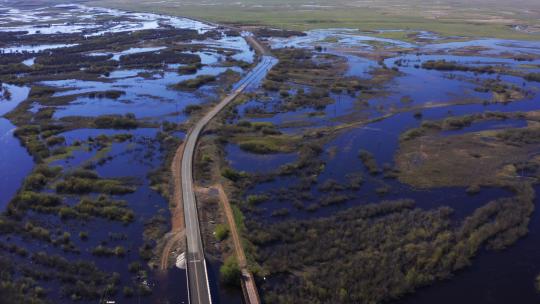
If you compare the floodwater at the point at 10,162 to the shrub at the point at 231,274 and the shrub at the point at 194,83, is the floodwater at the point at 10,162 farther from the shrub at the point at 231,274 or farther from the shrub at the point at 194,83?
the shrub at the point at 194,83

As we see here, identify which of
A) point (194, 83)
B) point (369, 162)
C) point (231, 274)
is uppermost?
point (194, 83)

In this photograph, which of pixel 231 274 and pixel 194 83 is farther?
pixel 194 83

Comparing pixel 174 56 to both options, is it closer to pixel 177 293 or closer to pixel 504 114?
pixel 504 114

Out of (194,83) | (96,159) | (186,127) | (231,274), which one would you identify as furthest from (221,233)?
(194,83)

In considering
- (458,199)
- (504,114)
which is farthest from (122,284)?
(504,114)

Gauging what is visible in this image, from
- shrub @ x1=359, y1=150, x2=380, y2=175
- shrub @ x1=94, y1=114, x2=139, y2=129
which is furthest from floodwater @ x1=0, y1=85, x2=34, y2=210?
shrub @ x1=359, y1=150, x2=380, y2=175

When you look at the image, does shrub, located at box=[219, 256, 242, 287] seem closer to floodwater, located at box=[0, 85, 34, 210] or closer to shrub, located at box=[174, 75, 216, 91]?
floodwater, located at box=[0, 85, 34, 210]

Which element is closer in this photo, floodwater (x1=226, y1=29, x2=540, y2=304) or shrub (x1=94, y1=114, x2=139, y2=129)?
floodwater (x1=226, y1=29, x2=540, y2=304)

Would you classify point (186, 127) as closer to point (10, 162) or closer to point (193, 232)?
point (10, 162)

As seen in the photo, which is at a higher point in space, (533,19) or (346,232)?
(533,19)

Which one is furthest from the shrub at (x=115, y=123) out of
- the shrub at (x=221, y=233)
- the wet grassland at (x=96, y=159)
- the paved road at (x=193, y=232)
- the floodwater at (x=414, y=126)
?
the shrub at (x=221, y=233)

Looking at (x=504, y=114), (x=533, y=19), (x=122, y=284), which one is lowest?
(x=122, y=284)
